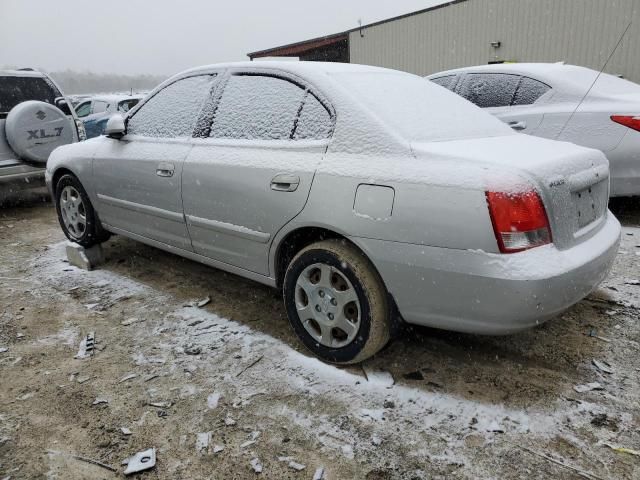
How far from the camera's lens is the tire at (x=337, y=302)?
2.46 meters

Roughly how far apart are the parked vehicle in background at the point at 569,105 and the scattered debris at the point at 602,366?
2.02 metres

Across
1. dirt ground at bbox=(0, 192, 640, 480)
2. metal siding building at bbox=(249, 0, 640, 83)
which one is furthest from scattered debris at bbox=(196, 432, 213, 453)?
metal siding building at bbox=(249, 0, 640, 83)

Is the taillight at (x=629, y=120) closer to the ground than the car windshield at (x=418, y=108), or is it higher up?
closer to the ground

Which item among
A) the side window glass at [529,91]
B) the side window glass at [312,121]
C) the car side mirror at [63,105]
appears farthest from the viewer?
the car side mirror at [63,105]

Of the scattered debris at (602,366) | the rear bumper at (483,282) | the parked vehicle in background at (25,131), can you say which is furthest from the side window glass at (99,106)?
the scattered debris at (602,366)

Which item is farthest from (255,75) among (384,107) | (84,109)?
(84,109)

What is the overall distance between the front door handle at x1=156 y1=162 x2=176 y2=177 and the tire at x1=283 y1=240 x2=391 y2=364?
1.17m

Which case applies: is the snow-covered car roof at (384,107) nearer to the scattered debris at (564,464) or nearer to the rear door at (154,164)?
the rear door at (154,164)

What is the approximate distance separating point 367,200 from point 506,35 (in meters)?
13.0

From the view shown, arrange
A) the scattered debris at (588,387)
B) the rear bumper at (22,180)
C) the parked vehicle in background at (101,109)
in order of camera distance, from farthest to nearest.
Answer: the parked vehicle in background at (101,109), the rear bumper at (22,180), the scattered debris at (588,387)

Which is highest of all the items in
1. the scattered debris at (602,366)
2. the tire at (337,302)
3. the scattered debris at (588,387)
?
the tire at (337,302)

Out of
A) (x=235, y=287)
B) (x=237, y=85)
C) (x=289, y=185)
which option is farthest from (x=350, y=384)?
(x=237, y=85)

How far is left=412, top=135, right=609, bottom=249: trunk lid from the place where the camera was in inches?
83.7

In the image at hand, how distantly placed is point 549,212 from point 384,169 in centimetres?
74
